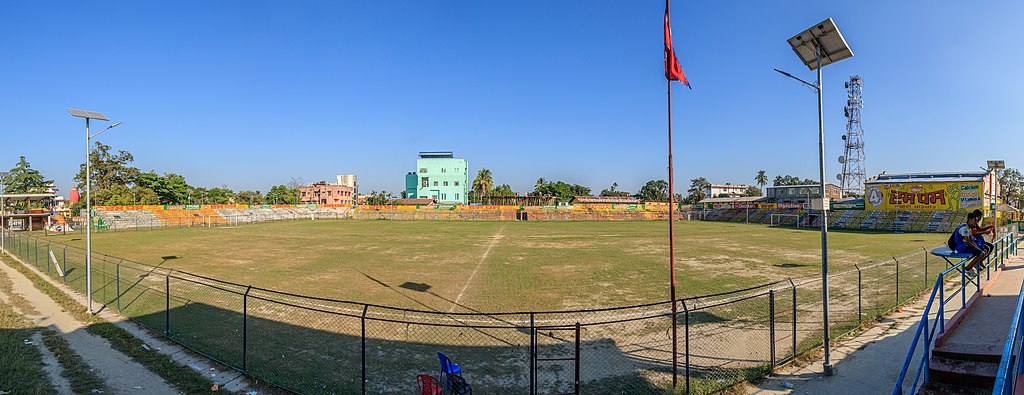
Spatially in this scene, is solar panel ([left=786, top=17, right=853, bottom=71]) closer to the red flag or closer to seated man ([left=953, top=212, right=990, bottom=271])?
the red flag

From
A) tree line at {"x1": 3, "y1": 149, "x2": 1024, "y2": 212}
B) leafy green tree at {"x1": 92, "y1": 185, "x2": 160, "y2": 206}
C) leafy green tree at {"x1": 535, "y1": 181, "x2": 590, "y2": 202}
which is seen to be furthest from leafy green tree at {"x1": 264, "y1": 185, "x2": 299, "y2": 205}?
leafy green tree at {"x1": 535, "y1": 181, "x2": 590, "y2": 202}

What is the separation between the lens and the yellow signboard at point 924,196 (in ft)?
155

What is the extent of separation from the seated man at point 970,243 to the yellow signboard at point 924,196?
5188 cm

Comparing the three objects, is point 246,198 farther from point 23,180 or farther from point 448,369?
point 448,369

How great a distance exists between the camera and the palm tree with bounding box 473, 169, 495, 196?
4998 inches

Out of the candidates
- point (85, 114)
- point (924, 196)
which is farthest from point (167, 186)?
point (924, 196)

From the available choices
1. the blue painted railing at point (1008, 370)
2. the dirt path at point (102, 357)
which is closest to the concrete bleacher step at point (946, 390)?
the blue painted railing at point (1008, 370)

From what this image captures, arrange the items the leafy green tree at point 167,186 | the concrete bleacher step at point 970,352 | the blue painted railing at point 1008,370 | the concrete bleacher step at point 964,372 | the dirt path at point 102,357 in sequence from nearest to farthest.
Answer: the blue painted railing at point 1008,370
the concrete bleacher step at point 964,372
the concrete bleacher step at point 970,352
the dirt path at point 102,357
the leafy green tree at point 167,186

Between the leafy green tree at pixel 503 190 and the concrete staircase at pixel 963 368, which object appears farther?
the leafy green tree at pixel 503 190

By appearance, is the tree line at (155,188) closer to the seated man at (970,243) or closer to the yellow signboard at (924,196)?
the yellow signboard at (924,196)

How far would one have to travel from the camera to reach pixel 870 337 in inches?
416

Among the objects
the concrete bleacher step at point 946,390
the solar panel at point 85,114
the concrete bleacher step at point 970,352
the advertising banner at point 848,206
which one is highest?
the solar panel at point 85,114

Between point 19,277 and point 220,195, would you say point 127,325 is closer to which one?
point 19,277

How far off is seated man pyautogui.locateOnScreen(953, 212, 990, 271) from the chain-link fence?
211cm
